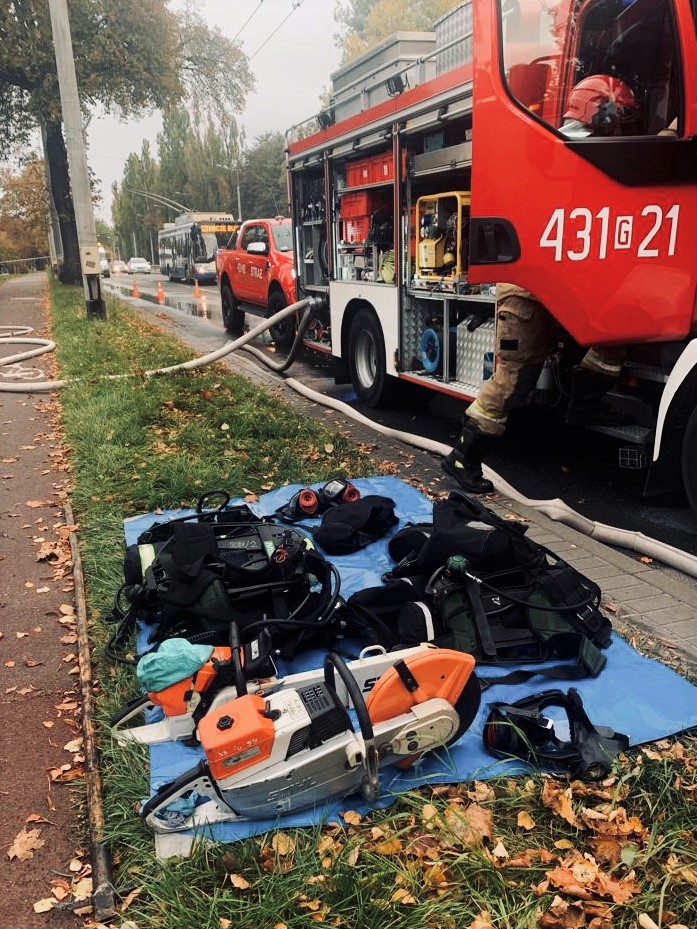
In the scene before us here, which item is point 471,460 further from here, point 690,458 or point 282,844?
point 282,844

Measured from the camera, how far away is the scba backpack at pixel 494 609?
9.87 ft

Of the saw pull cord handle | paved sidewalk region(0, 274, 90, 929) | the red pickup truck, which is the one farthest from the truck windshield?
the saw pull cord handle

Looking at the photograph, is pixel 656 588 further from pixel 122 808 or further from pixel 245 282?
pixel 245 282

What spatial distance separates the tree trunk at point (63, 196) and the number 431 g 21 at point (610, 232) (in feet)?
78.9

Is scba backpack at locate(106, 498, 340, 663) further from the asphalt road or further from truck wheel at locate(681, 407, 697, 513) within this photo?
the asphalt road

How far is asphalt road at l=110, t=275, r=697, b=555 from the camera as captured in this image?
4.80 m

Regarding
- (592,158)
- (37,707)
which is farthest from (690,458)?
(37,707)

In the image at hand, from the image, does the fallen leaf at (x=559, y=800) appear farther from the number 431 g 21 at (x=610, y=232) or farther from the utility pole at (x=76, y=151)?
the utility pole at (x=76, y=151)

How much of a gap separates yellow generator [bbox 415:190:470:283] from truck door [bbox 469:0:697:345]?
1.47 metres

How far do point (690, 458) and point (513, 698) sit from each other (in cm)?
198

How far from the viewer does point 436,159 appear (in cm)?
620

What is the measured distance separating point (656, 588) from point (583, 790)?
160cm

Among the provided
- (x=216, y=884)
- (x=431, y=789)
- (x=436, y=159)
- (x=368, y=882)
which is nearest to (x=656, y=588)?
(x=431, y=789)

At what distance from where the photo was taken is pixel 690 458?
162 inches
